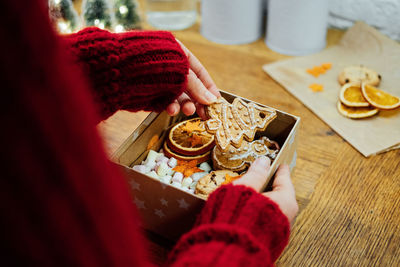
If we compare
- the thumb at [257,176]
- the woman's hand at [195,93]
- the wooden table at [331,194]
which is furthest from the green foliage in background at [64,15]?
the thumb at [257,176]

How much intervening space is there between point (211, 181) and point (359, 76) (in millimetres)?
555

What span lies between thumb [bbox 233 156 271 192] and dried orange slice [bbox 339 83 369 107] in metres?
0.40

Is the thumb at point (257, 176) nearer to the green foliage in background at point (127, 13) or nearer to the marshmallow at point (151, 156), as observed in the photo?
the marshmallow at point (151, 156)

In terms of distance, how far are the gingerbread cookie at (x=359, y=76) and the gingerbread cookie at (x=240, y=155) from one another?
0.39m

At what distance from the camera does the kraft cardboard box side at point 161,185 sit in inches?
23.7

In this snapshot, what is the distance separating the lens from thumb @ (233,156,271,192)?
0.57 m

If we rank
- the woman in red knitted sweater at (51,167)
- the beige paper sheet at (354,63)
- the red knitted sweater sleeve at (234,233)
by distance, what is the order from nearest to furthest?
the woman in red knitted sweater at (51,167)
the red knitted sweater sleeve at (234,233)
the beige paper sheet at (354,63)

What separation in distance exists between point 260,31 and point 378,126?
53 cm

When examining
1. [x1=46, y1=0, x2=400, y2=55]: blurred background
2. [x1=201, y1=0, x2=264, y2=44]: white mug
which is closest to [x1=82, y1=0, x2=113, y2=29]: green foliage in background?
[x1=46, y1=0, x2=400, y2=55]: blurred background

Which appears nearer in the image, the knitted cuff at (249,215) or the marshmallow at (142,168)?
the knitted cuff at (249,215)

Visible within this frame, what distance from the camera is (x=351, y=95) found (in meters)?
0.96

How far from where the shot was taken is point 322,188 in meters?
0.76

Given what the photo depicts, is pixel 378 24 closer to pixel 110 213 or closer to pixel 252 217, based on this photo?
pixel 252 217

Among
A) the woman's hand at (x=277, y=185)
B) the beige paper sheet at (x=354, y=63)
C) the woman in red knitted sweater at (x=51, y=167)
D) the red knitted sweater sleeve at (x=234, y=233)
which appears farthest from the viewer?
the beige paper sheet at (x=354, y=63)
